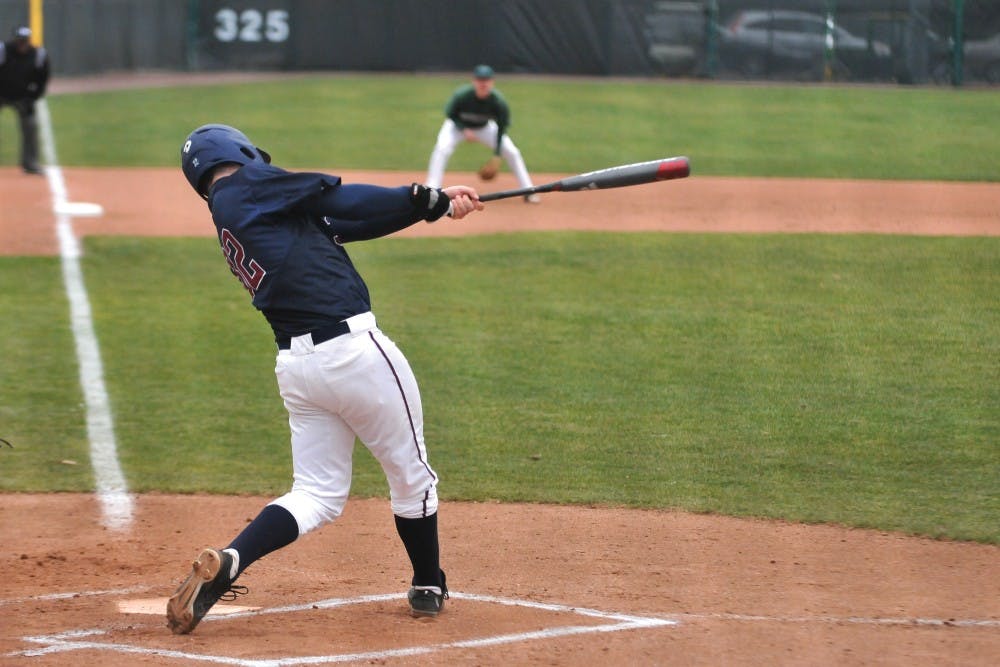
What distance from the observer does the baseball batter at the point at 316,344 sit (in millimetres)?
4078

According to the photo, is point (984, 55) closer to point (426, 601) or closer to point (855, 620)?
point (855, 620)

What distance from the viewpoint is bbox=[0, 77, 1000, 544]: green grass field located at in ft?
20.2

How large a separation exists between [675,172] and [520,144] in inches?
564

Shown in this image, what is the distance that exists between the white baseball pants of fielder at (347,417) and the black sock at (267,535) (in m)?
0.03

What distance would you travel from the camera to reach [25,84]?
15.4 meters

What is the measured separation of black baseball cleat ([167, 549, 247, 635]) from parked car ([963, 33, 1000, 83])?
2374 cm

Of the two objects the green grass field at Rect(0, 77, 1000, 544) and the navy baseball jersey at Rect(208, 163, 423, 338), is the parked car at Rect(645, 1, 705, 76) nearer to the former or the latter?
the green grass field at Rect(0, 77, 1000, 544)

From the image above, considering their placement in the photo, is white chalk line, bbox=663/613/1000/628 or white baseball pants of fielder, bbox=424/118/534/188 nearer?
white chalk line, bbox=663/613/1000/628

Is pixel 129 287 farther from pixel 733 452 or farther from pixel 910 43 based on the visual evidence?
pixel 910 43

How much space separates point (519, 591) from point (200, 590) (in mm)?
1118

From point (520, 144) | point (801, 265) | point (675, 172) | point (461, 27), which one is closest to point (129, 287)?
point (801, 265)

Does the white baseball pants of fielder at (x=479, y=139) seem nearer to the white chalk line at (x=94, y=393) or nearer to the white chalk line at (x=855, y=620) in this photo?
the white chalk line at (x=94, y=393)

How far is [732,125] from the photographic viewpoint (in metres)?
21.2

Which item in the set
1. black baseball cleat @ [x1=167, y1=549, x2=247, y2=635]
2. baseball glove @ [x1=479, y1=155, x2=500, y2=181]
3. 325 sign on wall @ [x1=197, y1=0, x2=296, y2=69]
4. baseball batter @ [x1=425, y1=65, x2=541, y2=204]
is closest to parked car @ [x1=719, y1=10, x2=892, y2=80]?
325 sign on wall @ [x1=197, y1=0, x2=296, y2=69]
